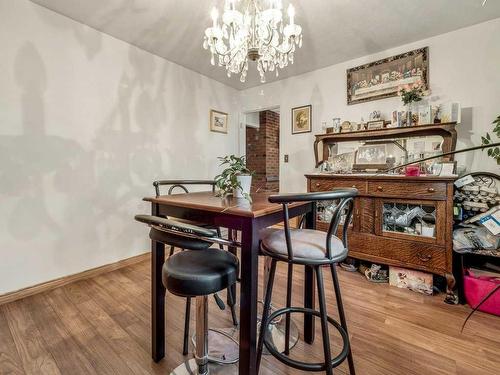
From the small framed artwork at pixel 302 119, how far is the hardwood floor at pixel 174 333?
7.00ft

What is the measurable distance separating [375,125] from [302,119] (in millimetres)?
1007

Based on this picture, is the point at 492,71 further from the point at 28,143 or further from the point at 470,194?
the point at 28,143

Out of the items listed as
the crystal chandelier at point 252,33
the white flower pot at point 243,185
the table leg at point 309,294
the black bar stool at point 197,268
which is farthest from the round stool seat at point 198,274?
the crystal chandelier at point 252,33

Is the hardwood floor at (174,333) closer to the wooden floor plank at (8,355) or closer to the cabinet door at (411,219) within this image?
the wooden floor plank at (8,355)

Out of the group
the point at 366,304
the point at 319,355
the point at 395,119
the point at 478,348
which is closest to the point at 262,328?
the point at 319,355

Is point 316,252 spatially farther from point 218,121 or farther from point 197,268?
point 218,121

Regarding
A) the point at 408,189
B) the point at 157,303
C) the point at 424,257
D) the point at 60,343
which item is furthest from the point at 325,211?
the point at 60,343

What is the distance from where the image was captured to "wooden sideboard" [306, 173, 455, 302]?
208 centimetres

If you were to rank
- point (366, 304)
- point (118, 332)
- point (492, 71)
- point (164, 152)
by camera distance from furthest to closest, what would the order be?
point (164, 152), point (492, 71), point (366, 304), point (118, 332)

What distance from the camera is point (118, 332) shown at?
5.32ft

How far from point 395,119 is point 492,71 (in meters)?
0.83

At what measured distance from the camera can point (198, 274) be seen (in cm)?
103

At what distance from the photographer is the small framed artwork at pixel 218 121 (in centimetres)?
372

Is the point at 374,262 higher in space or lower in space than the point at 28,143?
lower
